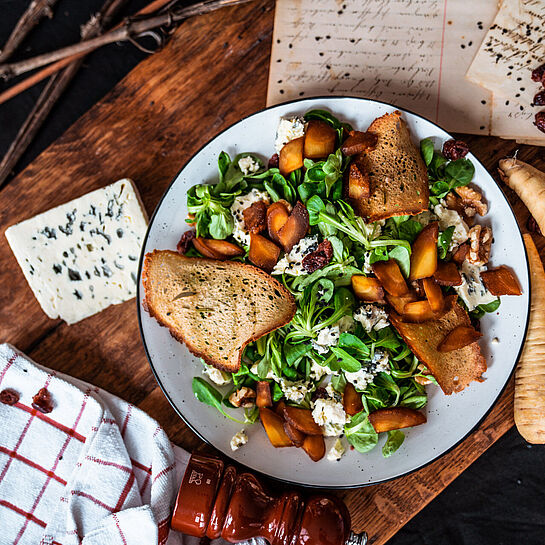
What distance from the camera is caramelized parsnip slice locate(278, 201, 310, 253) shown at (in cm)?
148

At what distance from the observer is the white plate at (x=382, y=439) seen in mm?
1527

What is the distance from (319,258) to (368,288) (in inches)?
6.5

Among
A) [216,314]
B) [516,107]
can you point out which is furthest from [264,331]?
[516,107]

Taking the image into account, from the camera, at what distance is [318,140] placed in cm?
148

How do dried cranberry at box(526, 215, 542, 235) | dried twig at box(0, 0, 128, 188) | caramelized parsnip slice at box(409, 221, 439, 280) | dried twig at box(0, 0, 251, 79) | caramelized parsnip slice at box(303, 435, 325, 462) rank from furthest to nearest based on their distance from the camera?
dried twig at box(0, 0, 128, 188) → dried twig at box(0, 0, 251, 79) → dried cranberry at box(526, 215, 542, 235) → caramelized parsnip slice at box(303, 435, 325, 462) → caramelized parsnip slice at box(409, 221, 439, 280)

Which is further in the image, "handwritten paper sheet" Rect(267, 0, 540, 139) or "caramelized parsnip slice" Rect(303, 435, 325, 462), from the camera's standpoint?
"handwritten paper sheet" Rect(267, 0, 540, 139)

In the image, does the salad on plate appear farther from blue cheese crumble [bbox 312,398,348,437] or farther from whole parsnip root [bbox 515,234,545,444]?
whole parsnip root [bbox 515,234,545,444]

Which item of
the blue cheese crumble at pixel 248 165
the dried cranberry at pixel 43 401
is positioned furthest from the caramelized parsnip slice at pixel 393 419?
the dried cranberry at pixel 43 401

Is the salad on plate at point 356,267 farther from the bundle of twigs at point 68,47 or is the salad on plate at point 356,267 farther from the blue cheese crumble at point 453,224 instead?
the bundle of twigs at point 68,47

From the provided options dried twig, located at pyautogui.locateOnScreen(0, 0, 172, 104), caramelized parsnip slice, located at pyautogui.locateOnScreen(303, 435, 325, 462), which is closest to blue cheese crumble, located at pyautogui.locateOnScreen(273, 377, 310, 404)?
caramelized parsnip slice, located at pyautogui.locateOnScreen(303, 435, 325, 462)

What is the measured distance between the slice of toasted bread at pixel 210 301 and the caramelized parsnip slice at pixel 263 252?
0.03m

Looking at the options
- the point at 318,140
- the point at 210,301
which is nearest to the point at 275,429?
the point at 210,301

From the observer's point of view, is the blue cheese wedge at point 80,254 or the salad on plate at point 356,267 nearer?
the salad on plate at point 356,267

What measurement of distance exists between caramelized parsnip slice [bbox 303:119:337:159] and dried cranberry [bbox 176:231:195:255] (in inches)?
16.7
